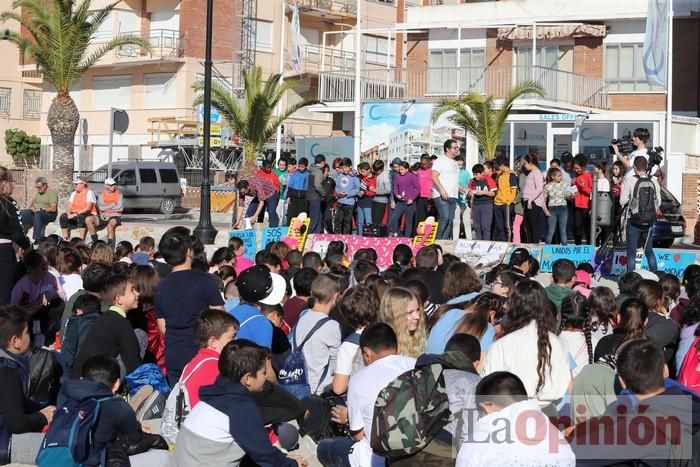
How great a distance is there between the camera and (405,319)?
7398mm

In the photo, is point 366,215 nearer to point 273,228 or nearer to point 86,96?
point 273,228

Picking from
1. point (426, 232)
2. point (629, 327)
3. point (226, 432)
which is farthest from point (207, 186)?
point (226, 432)

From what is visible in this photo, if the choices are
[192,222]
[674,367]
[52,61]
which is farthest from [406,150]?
[674,367]

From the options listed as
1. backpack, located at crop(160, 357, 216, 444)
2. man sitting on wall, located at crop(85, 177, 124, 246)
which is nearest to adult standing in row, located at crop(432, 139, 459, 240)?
man sitting on wall, located at crop(85, 177, 124, 246)

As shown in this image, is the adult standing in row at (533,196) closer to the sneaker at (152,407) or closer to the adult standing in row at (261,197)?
the adult standing in row at (261,197)

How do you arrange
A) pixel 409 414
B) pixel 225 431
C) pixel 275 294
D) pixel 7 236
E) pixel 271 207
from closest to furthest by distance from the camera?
pixel 409 414
pixel 225 431
pixel 275 294
pixel 7 236
pixel 271 207

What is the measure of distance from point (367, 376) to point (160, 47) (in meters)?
44.1

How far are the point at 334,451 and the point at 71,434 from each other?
1.78 meters

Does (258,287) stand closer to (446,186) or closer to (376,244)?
(376,244)

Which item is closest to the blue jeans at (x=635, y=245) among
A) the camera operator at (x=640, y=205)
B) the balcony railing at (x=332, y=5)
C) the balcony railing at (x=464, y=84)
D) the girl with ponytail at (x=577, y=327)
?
the camera operator at (x=640, y=205)

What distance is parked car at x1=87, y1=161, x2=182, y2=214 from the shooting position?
118 feet

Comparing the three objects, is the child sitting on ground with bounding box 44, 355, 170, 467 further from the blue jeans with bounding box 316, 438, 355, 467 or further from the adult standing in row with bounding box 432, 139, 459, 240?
the adult standing in row with bounding box 432, 139, 459, 240

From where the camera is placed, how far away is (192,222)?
31969mm

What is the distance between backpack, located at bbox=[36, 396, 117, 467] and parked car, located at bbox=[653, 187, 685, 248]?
14.3 meters
